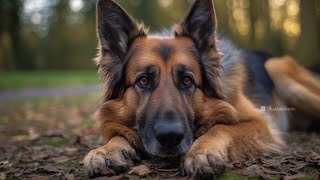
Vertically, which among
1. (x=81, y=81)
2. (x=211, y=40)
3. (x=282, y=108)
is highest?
(x=211, y=40)

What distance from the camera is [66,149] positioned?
5355 millimetres

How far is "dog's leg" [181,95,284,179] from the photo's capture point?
325 centimetres

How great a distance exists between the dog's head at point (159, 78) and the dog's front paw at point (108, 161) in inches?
9.5

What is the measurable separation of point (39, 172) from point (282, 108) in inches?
162

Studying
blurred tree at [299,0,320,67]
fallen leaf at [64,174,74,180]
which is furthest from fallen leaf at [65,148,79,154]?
blurred tree at [299,0,320,67]

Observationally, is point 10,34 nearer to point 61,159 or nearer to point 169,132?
point 61,159

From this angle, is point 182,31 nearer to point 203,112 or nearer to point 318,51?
point 203,112

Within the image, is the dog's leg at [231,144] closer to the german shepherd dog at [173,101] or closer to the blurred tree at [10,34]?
the german shepherd dog at [173,101]

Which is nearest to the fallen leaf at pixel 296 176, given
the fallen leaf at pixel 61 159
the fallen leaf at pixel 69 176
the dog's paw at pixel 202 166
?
the dog's paw at pixel 202 166

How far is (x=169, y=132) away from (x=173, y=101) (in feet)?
1.33

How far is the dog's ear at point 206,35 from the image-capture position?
4.42 m

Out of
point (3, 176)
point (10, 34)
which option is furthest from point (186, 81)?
point (10, 34)

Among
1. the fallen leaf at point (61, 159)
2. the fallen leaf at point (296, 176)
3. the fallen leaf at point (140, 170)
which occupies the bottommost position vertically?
the fallen leaf at point (61, 159)

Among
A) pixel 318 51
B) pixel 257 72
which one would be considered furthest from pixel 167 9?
pixel 257 72
